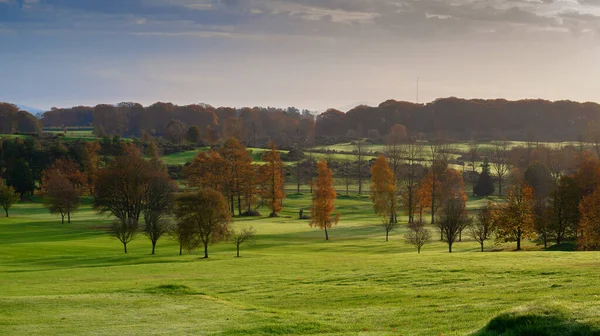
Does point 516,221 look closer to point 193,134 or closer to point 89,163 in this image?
point 89,163

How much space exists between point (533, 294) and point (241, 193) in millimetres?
70806

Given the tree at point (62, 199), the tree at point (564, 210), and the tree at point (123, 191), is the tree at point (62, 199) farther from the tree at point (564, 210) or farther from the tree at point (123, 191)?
the tree at point (564, 210)

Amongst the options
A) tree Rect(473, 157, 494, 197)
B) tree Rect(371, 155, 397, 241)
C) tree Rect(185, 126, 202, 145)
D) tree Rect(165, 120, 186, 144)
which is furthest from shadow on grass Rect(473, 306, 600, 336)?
tree Rect(165, 120, 186, 144)

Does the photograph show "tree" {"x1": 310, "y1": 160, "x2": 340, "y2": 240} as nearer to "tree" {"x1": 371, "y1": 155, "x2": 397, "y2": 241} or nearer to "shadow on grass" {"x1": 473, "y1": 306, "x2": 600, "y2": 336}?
"tree" {"x1": 371, "y1": 155, "x2": 397, "y2": 241}

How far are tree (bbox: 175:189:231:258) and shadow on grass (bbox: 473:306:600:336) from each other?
39398 millimetres

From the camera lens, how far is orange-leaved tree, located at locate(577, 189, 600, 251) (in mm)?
47531

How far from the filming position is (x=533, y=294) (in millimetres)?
22359

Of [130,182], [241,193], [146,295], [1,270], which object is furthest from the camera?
[241,193]

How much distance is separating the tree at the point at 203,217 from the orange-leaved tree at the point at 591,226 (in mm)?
32392

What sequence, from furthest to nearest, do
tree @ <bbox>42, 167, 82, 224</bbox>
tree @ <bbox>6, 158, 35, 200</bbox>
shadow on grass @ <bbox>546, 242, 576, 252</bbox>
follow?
tree @ <bbox>6, 158, 35, 200</bbox> < tree @ <bbox>42, 167, 82, 224</bbox> < shadow on grass @ <bbox>546, 242, 576, 252</bbox>

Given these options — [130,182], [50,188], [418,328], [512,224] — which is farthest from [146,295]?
[50,188]

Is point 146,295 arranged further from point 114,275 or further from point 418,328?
point 418,328

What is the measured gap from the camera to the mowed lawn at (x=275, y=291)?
755 inches

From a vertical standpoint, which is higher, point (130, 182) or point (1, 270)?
point (130, 182)
